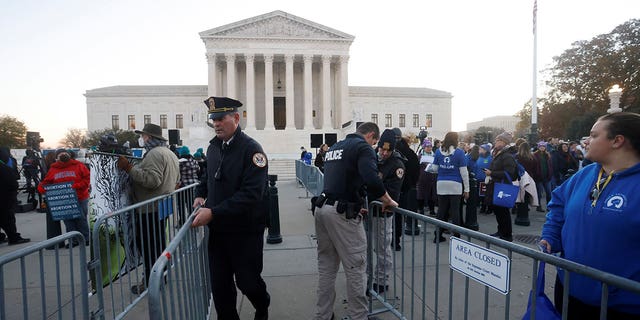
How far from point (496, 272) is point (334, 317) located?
2158 mm

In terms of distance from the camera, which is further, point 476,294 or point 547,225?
point 476,294

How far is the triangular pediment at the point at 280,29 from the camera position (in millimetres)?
45812

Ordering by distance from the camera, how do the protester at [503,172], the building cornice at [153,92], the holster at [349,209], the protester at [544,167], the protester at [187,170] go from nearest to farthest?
the holster at [349,209] < the protester at [503,172] < the protester at [187,170] < the protester at [544,167] < the building cornice at [153,92]

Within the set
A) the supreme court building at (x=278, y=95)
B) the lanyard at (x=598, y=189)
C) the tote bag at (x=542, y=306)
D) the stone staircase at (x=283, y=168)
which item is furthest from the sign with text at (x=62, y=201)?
the supreme court building at (x=278, y=95)

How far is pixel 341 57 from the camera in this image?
47719 mm

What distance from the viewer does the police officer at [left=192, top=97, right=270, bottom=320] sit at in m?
3.07

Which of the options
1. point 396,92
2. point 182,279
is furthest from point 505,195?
point 396,92

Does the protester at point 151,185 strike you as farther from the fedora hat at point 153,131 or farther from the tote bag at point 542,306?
the tote bag at point 542,306

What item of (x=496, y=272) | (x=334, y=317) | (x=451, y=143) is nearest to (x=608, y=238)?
(x=496, y=272)

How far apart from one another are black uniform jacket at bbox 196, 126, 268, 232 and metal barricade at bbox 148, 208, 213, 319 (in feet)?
1.15

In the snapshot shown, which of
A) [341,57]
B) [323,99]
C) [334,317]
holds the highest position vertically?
[341,57]

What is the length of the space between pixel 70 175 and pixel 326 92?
142ft

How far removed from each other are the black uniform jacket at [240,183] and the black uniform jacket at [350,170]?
0.70 m

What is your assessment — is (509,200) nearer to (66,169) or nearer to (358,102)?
(66,169)
